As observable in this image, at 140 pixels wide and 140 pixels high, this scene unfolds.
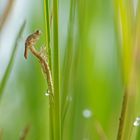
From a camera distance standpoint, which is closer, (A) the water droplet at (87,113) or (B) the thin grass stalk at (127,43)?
(B) the thin grass stalk at (127,43)

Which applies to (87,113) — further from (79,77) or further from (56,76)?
(56,76)

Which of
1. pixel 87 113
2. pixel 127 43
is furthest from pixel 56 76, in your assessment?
pixel 87 113

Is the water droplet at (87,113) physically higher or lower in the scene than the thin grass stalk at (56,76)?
lower

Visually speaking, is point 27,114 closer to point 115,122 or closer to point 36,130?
point 36,130

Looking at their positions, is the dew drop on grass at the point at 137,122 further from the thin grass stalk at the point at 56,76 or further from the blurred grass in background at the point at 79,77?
the thin grass stalk at the point at 56,76

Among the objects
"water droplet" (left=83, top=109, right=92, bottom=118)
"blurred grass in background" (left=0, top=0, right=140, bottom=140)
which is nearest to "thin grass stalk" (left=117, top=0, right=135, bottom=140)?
"blurred grass in background" (left=0, top=0, right=140, bottom=140)

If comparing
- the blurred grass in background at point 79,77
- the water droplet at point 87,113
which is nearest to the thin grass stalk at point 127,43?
the blurred grass in background at point 79,77

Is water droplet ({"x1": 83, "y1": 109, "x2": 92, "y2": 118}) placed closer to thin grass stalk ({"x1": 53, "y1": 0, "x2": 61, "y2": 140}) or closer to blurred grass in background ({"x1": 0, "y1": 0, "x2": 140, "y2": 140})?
blurred grass in background ({"x1": 0, "y1": 0, "x2": 140, "y2": 140})

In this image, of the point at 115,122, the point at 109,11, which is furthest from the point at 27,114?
the point at 109,11

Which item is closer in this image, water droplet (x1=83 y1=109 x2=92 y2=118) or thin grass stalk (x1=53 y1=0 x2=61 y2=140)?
thin grass stalk (x1=53 y1=0 x2=61 y2=140)
